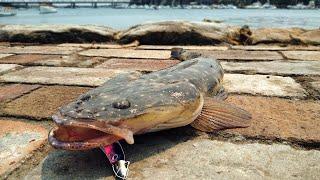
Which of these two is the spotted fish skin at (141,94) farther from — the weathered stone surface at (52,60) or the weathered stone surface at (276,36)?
the weathered stone surface at (276,36)

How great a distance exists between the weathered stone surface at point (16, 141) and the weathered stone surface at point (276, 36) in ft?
18.7

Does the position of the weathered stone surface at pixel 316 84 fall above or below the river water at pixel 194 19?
above

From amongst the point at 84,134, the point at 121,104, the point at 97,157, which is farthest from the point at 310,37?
the point at 84,134

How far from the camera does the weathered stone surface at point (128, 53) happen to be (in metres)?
5.93

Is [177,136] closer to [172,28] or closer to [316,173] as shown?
[316,173]

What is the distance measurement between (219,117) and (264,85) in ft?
4.53

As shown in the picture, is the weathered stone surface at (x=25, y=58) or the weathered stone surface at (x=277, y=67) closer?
the weathered stone surface at (x=277, y=67)

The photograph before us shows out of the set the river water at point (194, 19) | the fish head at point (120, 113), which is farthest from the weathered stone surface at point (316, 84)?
the river water at point (194, 19)

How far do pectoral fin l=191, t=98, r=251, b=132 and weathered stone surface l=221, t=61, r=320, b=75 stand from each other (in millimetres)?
1911

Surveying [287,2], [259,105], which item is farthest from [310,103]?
[287,2]

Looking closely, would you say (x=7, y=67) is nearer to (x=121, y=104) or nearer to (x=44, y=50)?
(x=44, y=50)

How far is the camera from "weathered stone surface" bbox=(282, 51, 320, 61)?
563 cm

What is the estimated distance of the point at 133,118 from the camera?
2197 mm

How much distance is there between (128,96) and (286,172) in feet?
3.21
